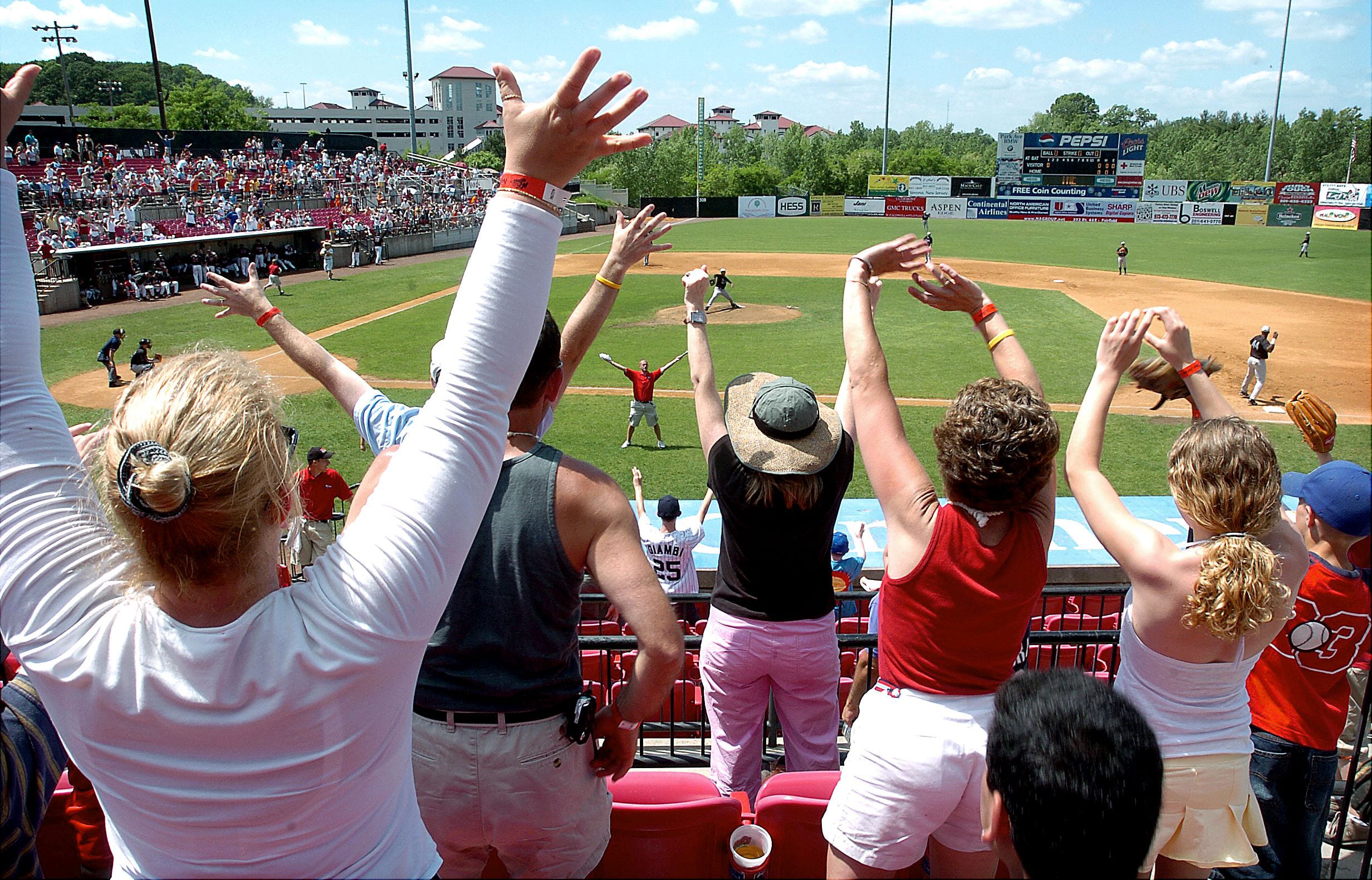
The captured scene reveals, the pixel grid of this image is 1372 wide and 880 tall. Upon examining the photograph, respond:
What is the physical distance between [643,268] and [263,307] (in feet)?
114

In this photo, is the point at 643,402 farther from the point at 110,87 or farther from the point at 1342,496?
the point at 110,87

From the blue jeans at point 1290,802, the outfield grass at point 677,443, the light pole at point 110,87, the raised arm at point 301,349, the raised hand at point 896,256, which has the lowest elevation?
the outfield grass at point 677,443

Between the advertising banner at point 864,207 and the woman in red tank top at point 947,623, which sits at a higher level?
the advertising banner at point 864,207

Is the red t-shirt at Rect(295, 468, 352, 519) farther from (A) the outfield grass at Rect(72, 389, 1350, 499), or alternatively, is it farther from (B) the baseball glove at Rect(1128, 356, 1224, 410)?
(B) the baseball glove at Rect(1128, 356, 1224, 410)

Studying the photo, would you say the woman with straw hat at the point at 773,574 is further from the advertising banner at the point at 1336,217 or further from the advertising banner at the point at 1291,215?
the advertising banner at the point at 1291,215

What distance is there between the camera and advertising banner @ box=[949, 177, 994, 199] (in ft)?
199

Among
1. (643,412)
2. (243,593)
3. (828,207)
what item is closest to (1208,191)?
(828,207)

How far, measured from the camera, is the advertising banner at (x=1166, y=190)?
58.2 metres

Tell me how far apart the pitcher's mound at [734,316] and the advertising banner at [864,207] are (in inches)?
1550

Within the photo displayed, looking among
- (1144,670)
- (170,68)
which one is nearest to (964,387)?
(1144,670)

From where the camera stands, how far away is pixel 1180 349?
317 centimetres

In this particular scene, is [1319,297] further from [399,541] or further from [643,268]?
[399,541]

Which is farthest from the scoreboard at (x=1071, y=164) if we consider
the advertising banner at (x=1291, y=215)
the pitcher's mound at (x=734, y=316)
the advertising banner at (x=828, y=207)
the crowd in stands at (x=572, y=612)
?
the crowd in stands at (x=572, y=612)

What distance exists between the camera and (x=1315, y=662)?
3.18 metres
